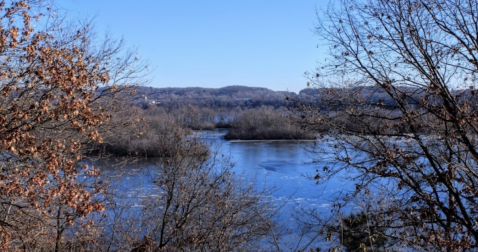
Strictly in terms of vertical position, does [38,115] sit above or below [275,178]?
above

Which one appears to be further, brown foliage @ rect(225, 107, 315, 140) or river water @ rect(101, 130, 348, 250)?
brown foliage @ rect(225, 107, 315, 140)

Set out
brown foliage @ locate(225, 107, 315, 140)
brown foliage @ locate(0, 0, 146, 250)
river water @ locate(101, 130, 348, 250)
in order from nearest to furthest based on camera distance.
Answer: brown foliage @ locate(0, 0, 146, 250) < river water @ locate(101, 130, 348, 250) < brown foliage @ locate(225, 107, 315, 140)

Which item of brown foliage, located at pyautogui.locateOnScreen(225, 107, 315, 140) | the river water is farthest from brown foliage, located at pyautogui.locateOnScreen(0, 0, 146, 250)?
brown foliage, located at pyautogui.locateOnScreen(225, 107, 315, 140)

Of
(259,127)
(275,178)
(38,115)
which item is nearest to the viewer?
(38,115)

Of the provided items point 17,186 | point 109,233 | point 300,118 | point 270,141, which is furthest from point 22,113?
point 270,141

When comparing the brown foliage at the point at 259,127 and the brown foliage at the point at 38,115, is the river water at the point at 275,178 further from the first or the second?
the brown foliage at the point at 259,127

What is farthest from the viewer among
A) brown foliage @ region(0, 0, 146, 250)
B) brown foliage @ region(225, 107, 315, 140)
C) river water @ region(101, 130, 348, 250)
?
brown foliage @ region(225, 107, 315, 140)

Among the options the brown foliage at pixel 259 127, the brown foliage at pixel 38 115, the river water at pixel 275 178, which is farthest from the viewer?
the brown foliage at pixel 259 127

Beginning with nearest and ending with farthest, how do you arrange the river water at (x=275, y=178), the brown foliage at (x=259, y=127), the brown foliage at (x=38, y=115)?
the brown foliage at (x=38, y=115)
the river water at (x=275, y=178)
the brown foliage at (x=259, y=127)

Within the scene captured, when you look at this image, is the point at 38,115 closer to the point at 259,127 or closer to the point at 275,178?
the point at 275,178

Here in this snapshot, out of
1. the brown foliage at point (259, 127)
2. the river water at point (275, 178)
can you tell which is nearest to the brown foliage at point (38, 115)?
the river water at point (275, 178)

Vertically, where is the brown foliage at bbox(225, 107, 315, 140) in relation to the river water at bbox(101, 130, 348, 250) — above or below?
above

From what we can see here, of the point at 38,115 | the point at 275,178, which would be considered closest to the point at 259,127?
the point at 275,178

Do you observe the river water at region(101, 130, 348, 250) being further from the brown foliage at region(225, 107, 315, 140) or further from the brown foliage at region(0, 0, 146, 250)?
the brown foliage at region(225, 107, 315, 140)
